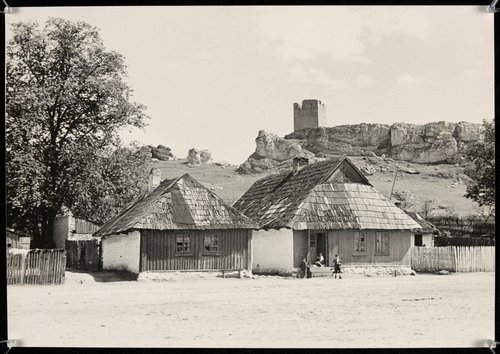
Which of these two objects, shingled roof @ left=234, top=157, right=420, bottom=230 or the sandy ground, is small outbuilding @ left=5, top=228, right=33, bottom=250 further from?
shingled roof @ left=234, top=157, right=420, bottom=230

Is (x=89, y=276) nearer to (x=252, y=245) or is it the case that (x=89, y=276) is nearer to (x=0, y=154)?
(x=252, y=245)

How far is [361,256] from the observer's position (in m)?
28.8

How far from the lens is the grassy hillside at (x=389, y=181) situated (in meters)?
79.0

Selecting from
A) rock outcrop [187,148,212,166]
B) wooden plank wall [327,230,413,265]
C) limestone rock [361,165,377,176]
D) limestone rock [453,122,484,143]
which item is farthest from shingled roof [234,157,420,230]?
rock outcrop [187,148,212,166]

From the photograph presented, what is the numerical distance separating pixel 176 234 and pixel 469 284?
39.5ft

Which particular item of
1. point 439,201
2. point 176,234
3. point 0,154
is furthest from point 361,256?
point 439,201

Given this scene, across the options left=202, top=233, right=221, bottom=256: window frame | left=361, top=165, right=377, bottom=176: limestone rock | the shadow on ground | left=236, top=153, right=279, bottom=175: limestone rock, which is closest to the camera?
the shadow on ground

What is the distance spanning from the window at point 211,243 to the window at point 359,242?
7.16m

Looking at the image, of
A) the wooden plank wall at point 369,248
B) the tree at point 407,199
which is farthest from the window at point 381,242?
the tree at point 407,199

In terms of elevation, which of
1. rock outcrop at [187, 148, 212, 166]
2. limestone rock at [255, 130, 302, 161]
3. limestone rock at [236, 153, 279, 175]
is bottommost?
limestone rock at [236, 153, 279, 175]

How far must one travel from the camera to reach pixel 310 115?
350 feet

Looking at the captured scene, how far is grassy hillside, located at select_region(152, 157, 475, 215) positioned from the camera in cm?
7900

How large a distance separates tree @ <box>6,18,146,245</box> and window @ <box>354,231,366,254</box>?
496 inches

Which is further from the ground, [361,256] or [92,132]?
[92,132]
